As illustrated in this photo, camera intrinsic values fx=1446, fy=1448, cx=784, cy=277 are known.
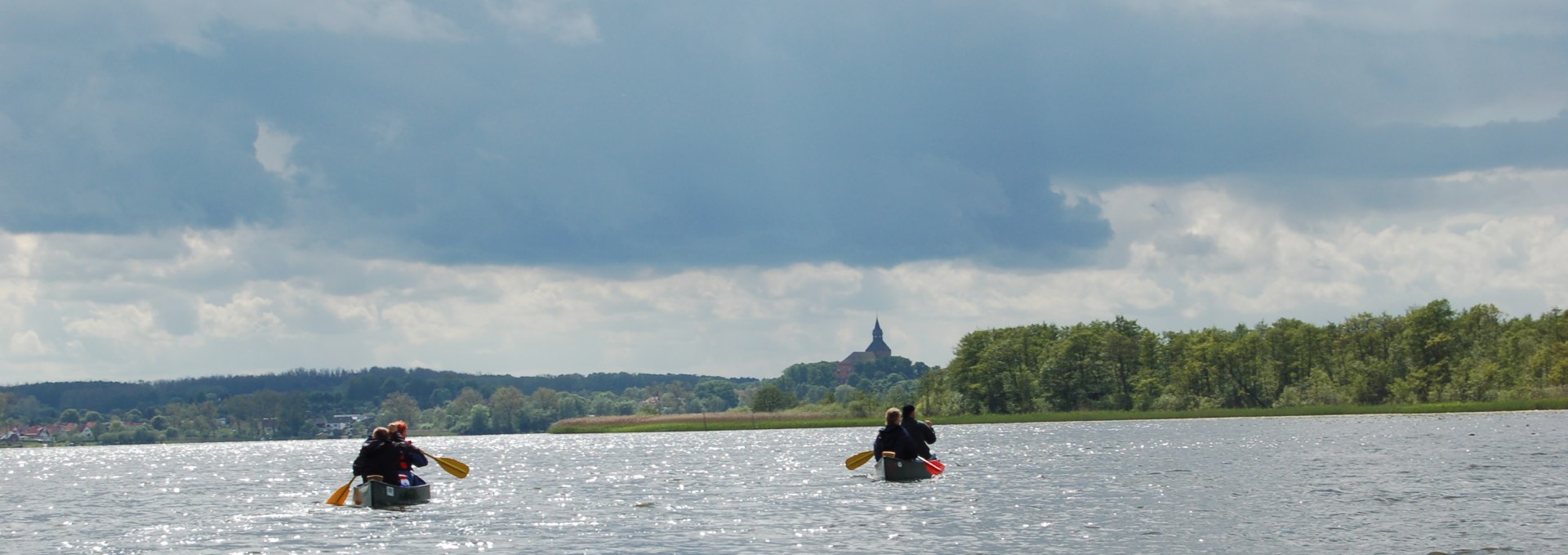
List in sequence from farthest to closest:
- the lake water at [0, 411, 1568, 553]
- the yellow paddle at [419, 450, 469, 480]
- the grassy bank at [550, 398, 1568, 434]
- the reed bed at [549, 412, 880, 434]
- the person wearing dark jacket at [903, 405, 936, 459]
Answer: the reed bed at [549, 412, 880, 434]
the grassy bank at [550, 398, 1568, 434]
the yellow paddle at [419, 450, 469, 480]
the person wearing dark jacket at [903, 405, 936, 459]
the lake water at [0, 411, 1568, 553]

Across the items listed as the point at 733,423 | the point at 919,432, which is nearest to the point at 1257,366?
the point at 733,423

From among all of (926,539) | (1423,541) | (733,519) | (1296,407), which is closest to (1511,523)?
(1423,541)

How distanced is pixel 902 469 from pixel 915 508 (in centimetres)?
1052

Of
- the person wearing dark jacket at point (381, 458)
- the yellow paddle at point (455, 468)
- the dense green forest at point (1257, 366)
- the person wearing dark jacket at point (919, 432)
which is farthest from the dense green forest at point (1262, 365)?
the person wearing dark jacket at point (381, 458)

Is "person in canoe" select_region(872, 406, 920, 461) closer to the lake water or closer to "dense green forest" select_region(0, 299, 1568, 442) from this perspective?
the lake water

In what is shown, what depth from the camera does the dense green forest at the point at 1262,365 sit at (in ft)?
442

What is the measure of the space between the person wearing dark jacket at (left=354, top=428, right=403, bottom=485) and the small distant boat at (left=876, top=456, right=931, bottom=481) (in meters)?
15.6

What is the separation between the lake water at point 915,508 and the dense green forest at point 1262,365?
68.9m

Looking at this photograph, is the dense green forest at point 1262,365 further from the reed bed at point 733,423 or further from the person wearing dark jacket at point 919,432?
the person wearing dark jacket at point 919,432

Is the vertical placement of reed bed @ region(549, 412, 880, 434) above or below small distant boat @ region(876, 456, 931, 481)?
above

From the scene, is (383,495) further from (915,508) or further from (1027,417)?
(1027,417)

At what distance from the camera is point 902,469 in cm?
4769

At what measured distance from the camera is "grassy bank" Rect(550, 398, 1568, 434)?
120125mm

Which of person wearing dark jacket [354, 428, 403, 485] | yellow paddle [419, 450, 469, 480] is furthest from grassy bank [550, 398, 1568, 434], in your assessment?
person wearing dark jacket [354, 428, 403, 485]
